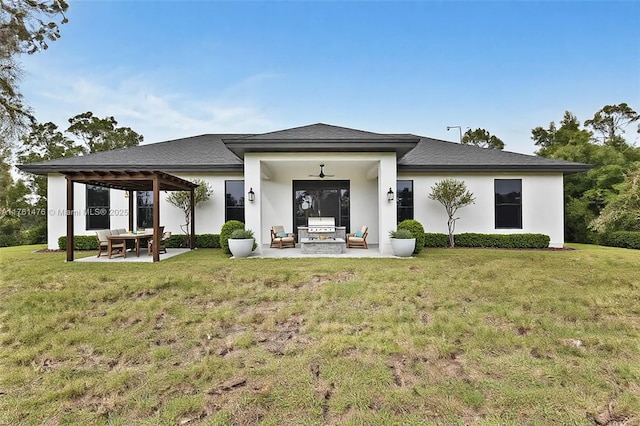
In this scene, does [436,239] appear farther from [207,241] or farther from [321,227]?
[207,241]

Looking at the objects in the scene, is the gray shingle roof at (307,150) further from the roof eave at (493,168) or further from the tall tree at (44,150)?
the tall tree at (44,150)

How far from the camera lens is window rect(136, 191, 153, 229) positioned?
41.6 feet

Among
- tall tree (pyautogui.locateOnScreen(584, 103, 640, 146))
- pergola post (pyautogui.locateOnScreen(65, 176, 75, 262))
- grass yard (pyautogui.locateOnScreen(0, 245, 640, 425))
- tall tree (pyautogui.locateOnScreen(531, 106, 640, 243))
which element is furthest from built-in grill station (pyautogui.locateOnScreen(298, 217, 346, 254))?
tall tree (pyautogui.locateOnScreen(584, 103, 640, 146))

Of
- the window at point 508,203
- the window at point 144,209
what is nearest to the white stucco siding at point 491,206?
the window at point 508,203

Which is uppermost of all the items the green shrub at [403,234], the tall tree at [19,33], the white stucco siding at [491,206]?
the tall tree at [19,33]

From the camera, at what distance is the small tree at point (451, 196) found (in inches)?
457

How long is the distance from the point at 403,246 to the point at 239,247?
496 cm

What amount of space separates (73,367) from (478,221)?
507 inches

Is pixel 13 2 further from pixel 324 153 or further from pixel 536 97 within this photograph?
pixel 536 97

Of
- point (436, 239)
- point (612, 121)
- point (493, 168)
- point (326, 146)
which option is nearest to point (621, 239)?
point (493, 168)

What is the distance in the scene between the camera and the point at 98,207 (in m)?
12.5

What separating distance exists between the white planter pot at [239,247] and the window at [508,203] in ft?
32.2

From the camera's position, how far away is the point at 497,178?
12406mm

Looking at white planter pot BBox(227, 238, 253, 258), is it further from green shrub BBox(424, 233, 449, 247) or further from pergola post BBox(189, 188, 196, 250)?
green shrub BBox(424, 233, 449, 247)
